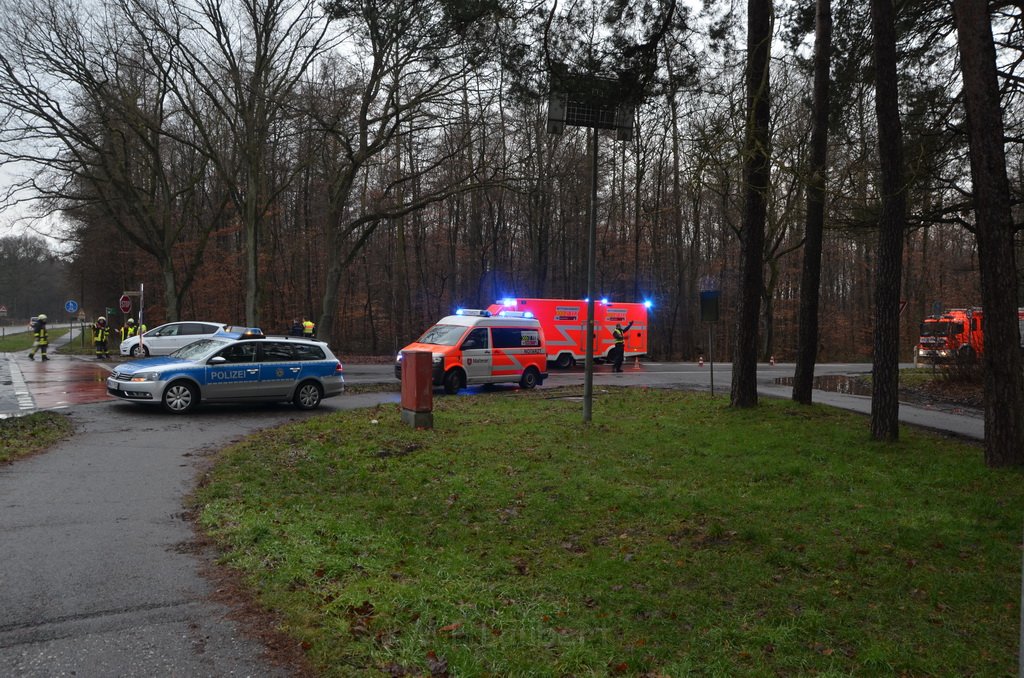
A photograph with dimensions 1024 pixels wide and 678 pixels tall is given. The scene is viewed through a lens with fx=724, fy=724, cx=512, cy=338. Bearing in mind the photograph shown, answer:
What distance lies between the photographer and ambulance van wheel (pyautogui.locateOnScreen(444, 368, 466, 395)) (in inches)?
753

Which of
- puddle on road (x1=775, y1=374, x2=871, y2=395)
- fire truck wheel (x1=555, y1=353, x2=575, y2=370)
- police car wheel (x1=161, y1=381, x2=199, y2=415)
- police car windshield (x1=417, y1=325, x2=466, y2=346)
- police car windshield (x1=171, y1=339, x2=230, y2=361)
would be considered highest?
police car windshield (x1=417, y1=325, x2=466, y2=346)

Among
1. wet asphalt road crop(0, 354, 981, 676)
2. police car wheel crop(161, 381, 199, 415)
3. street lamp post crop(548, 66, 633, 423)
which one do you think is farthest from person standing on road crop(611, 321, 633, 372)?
wet asphalt road crop(0, 354, 981, 676)

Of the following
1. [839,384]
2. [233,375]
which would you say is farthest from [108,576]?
[839,384]

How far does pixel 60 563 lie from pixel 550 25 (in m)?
8.68

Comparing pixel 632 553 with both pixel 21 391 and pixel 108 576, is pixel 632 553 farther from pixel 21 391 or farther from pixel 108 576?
pixel 21 391

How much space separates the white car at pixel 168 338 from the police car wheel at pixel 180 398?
13.3 metres

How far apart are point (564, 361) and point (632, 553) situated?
2286 cm

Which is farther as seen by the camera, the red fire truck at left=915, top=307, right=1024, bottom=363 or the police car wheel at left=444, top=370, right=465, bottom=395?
the red fire truck at left=915, top=307, right=1024, bottom=363

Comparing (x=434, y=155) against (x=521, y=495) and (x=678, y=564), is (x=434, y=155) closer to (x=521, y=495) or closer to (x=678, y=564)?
(x=521, y=495)

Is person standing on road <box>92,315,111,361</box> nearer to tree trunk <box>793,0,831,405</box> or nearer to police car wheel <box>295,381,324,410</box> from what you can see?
police car wheel <box>295,381,324,410</box>

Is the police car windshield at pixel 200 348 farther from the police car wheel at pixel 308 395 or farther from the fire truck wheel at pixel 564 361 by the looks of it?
the fire truck wheel at pixel 564 361

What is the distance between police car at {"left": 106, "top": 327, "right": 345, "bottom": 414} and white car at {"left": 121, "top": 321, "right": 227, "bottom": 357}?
12.4m

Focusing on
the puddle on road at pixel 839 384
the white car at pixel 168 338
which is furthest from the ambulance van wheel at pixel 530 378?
the white car at pixel 168 338

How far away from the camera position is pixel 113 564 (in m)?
5.52
